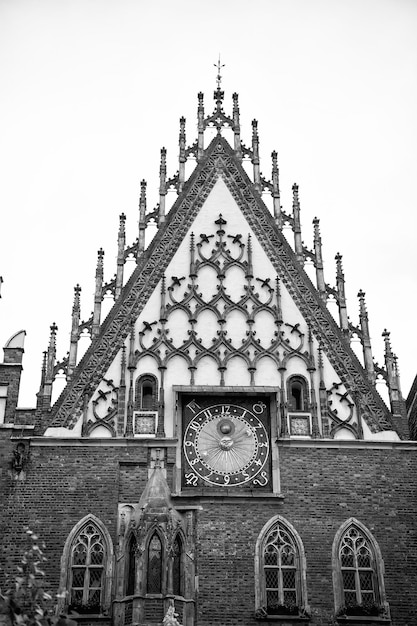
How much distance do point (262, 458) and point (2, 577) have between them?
17.5ft

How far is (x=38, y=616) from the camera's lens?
36.6 feet

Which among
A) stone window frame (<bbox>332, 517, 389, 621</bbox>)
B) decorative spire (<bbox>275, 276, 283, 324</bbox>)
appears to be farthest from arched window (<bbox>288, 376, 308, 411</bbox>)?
stone window frame (<bbox>332, 517, 389, 621</bbox>)

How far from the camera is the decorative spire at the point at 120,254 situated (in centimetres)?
2164

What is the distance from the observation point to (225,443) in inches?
789

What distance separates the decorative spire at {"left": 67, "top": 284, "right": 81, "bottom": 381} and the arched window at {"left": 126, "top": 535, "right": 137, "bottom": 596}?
3.81 m

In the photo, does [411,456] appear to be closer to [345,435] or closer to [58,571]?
[345,435]

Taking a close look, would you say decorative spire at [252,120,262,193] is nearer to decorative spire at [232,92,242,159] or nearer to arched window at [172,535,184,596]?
decorative spire at [232,92,242,159]

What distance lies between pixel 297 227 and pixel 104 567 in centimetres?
848

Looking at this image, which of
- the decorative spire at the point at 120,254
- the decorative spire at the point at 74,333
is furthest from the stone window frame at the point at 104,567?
the decorative spire at the point at 120,254

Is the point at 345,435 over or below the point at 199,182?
below

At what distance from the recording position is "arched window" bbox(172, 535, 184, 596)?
18.0 metres

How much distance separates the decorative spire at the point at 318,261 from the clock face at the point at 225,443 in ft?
9.67

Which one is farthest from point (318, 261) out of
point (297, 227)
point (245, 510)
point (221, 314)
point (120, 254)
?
point (245, 510)

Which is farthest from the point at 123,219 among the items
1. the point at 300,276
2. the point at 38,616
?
the point at 38,616
